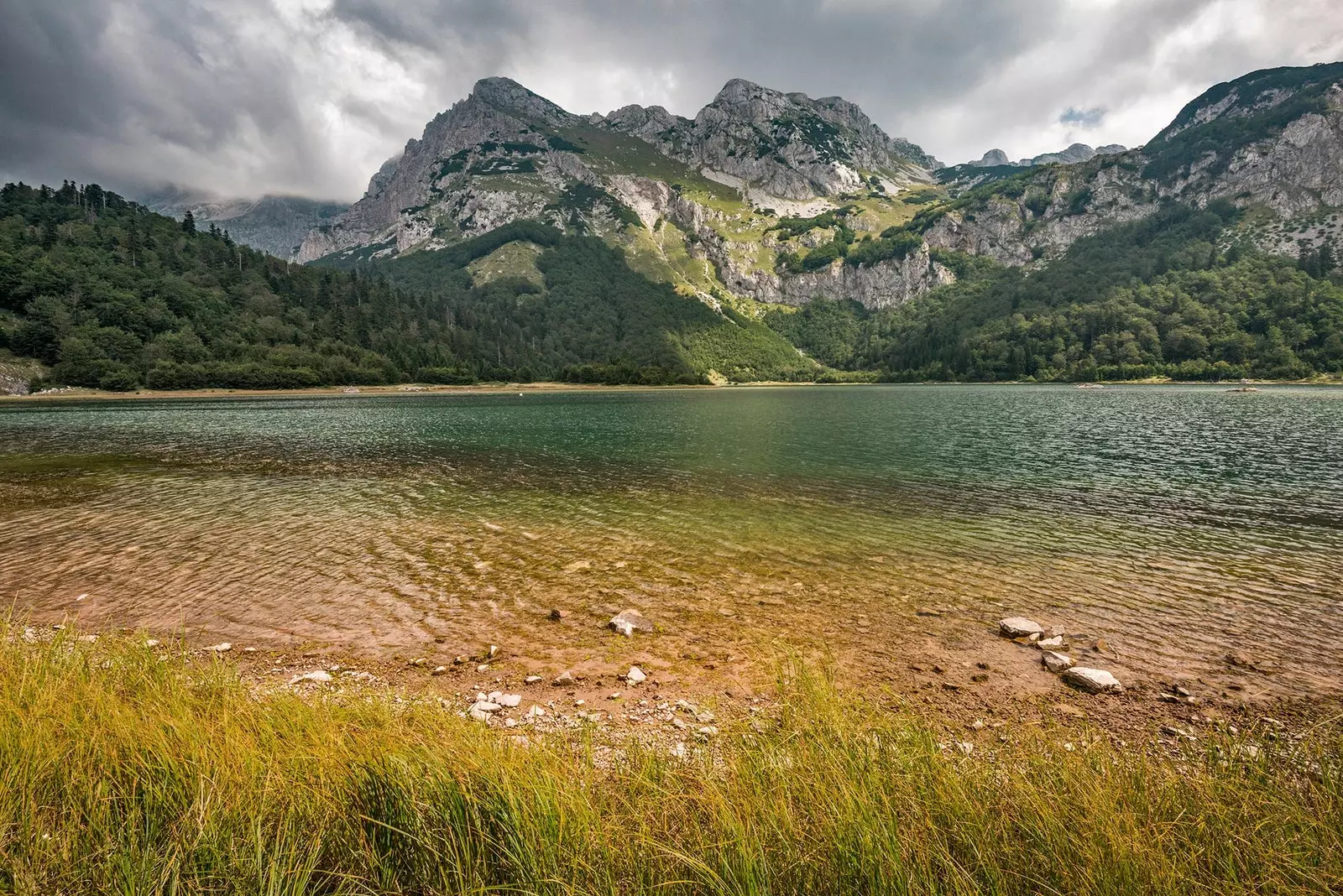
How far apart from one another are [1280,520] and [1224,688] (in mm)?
18030

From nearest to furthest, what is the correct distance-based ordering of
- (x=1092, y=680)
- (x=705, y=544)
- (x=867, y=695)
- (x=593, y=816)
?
(x=593, y=816) < (x=867, y=695) < (x=1092, y=680) < (x=705, y=544)

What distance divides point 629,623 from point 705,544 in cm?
715

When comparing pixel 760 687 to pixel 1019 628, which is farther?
pixel 1019 628

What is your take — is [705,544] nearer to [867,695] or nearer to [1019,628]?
[1019,628]

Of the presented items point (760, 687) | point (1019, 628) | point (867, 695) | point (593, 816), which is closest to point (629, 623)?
point (760, 687)

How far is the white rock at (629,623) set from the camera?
1261 cm

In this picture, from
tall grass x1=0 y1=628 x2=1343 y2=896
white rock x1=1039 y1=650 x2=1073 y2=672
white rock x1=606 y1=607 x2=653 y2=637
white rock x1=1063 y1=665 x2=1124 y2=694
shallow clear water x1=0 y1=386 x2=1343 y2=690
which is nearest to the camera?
tall grass x1=0 y1=628 x2=1343 y2=896

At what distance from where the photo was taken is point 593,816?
4.38 metres

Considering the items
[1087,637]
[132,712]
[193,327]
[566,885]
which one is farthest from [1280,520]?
[193,327]

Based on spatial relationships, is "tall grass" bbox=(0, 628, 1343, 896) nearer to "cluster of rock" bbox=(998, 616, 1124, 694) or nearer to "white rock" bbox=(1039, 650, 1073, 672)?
"cluster of rock" bbox=(998, 616, 1124, 694)

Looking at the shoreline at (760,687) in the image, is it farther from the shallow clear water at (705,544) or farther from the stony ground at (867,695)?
the shallow clear water at (705,544)

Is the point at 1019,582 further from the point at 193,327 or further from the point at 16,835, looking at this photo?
the point at 193,327

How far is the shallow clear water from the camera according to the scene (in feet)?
42.3

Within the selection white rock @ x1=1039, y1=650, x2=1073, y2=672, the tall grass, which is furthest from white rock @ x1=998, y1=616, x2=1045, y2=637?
the tall grass
